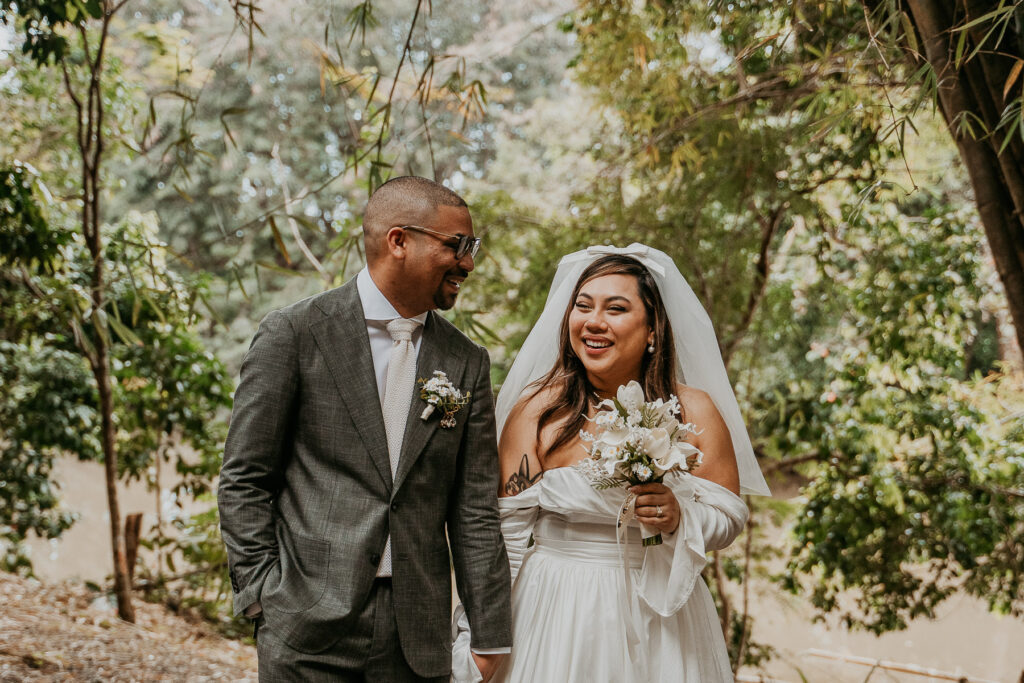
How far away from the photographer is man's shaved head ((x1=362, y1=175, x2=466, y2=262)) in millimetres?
Answer: 2121

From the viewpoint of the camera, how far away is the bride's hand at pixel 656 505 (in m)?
2.22

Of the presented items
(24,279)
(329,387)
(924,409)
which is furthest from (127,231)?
(924,409)

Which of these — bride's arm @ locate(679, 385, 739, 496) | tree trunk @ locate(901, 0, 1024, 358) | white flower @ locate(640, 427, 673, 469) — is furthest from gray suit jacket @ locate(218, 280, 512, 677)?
tree trunk @ locate(901, 0, 1024, 358)

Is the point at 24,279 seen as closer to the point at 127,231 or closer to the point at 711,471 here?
the point at 127,231

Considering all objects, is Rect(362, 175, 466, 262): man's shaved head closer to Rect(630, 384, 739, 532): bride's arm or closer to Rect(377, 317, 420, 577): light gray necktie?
Rect(377, 317, 420, 577): light gray necktie

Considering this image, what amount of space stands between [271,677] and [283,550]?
27 centimetres

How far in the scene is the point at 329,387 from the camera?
81.0 inches

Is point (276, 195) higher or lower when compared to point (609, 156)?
higher

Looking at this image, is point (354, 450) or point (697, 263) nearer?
point (354, 450)

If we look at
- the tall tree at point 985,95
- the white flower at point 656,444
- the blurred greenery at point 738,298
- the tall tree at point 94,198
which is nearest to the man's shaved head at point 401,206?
the white flower at point 656,444

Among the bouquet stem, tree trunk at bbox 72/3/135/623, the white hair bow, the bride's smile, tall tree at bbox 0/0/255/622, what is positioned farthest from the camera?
tree trunk at bbox 72/3/135/623

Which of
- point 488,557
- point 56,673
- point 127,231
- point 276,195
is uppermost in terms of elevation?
point 276,195

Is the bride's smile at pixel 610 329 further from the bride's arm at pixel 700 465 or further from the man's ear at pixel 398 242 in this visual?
the man's ear at pixel 398 242

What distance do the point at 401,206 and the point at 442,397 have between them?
467 mm
